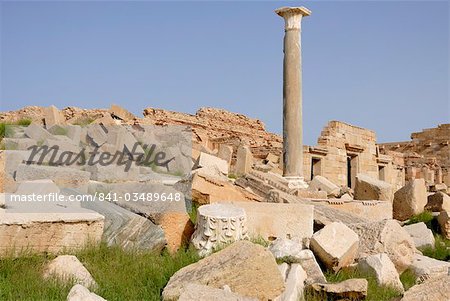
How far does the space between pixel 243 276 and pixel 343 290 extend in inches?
37.6

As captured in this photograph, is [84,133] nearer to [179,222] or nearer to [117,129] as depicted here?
[117,129]

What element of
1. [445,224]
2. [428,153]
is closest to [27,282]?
[445,224]

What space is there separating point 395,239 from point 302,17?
929 cm

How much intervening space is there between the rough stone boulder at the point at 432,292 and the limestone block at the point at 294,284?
0.94 m

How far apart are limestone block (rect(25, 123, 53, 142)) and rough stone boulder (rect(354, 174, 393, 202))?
24.0ft

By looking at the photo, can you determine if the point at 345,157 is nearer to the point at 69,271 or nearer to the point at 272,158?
the point at 272,158

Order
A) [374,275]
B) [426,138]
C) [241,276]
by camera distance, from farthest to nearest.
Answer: [426,138] → [374,275] → [241,276]

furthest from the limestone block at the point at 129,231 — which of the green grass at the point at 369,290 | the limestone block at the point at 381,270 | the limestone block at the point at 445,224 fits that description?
the limestone block at the point at 445,224

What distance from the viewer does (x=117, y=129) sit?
13.6 meters

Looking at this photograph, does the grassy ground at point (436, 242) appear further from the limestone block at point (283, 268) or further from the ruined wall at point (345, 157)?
the ruined wall at point (345, 157)

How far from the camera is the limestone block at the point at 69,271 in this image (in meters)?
4.98

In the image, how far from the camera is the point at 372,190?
12.3 metres

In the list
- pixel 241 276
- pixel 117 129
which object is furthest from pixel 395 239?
pixel 117 129

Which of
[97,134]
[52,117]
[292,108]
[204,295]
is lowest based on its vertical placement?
[204,295]
